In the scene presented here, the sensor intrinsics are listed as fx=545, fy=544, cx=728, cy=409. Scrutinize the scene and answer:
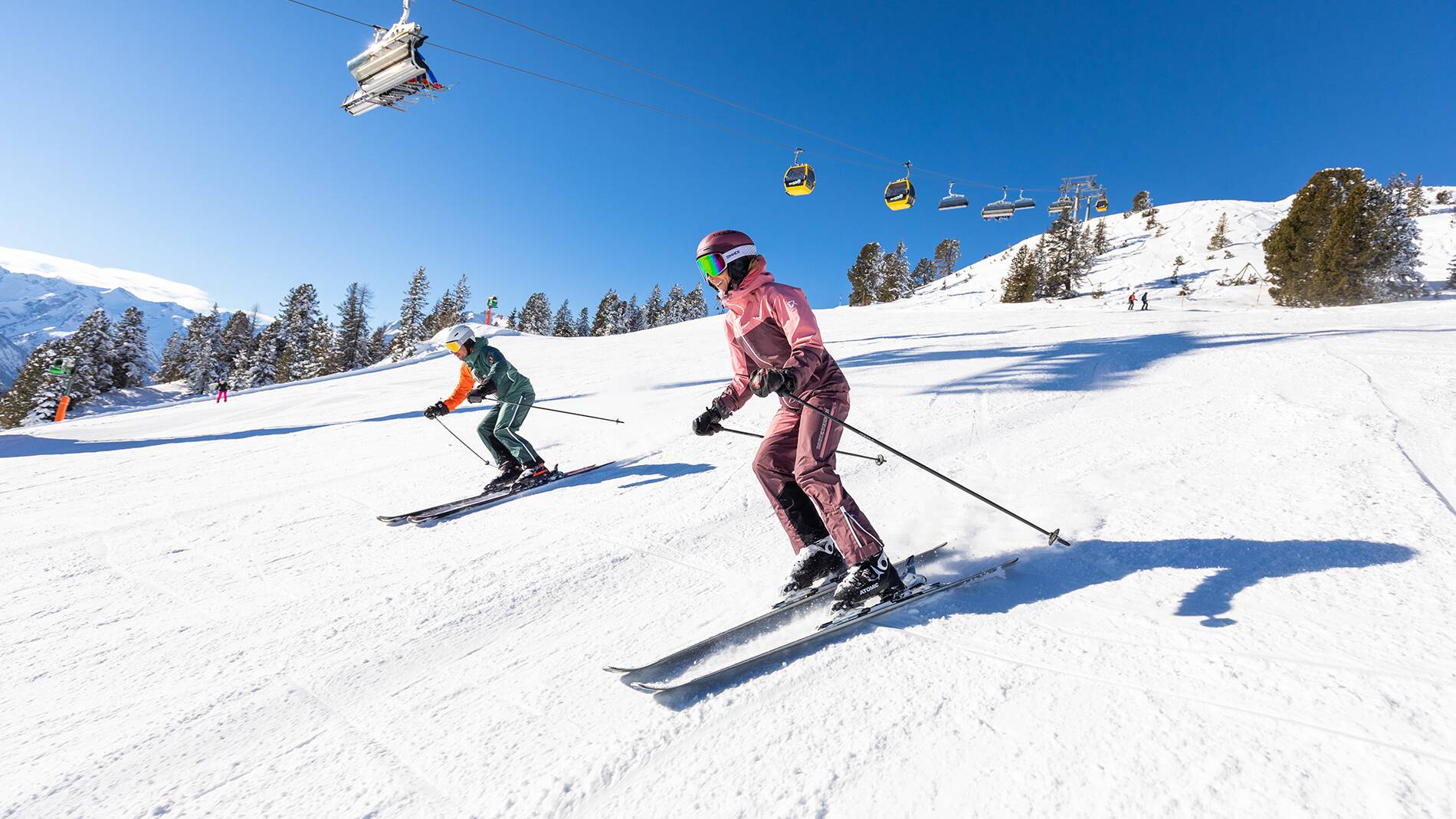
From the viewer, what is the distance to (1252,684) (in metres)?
2.00

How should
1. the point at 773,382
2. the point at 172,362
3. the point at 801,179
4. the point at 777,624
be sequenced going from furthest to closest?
the point at 172,362
the point at 801,179
the point at 777,624
the point at 773,382

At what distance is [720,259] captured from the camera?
122 inches

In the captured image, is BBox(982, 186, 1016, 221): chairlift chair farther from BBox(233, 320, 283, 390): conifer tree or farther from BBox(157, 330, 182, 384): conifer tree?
BBox(157, 330, 182, 384): conifer tree

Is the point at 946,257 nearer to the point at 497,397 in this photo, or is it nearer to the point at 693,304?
the point at 693,304

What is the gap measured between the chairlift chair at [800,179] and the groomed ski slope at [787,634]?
1599 centimetres

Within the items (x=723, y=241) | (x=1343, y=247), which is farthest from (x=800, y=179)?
(x=1343, y=247)

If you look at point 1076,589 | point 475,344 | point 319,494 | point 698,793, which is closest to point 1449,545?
point 1076,589

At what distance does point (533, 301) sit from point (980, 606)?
282ft

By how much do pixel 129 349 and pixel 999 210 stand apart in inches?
2611

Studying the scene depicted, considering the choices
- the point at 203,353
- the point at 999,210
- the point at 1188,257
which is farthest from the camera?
the point at 1188,257

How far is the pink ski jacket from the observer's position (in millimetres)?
2953

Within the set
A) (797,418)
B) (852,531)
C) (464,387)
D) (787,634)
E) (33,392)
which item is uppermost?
(33,392)

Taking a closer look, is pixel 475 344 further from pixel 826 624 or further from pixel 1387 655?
pixel 1387 655

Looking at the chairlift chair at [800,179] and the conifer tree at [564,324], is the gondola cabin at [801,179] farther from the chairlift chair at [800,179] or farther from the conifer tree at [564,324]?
the conifer tree at [564,324]
